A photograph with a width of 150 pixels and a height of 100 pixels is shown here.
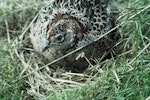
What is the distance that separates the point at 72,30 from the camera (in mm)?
3600

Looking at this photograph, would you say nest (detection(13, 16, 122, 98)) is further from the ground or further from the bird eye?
the bird eye

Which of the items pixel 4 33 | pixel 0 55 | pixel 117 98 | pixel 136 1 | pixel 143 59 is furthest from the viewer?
pixel 4 33

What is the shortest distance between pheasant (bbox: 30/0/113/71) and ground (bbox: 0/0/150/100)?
4.6 inches

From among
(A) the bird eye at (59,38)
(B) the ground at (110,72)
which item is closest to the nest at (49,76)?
(B) the ground at (110,72)

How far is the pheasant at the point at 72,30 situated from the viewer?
3.56 m

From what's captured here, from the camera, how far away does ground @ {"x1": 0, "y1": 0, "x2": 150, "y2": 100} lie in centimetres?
319

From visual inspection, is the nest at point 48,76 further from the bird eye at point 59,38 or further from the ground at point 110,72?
the bird eye at point 59,38

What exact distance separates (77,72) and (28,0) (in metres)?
1.17

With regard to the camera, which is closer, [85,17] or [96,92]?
[96,92]

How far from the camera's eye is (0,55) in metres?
3.92

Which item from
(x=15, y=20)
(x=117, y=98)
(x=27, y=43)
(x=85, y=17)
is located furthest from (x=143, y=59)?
(x=15, y=20)

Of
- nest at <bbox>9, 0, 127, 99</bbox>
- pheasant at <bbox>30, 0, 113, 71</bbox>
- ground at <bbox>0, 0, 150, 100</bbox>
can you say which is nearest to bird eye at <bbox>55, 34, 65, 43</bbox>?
pheasant at <bbox>30, 0, 113, 71</bbox>

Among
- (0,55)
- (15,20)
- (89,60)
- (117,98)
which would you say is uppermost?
(15,20)

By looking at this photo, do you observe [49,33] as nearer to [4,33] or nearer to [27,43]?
[27,43]
